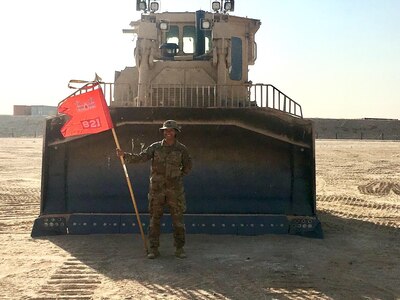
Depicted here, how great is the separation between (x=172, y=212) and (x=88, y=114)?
5.55ft

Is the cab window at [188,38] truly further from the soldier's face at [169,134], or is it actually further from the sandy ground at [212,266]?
the sandy ground at [212,266]

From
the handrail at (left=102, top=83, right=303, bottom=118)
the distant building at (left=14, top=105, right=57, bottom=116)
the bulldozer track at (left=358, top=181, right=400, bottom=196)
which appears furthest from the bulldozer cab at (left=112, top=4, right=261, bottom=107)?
the distant building at (left=14, top=105, right=57, bottom=116)

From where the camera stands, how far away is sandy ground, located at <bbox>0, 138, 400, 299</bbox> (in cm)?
417

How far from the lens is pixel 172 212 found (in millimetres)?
5344

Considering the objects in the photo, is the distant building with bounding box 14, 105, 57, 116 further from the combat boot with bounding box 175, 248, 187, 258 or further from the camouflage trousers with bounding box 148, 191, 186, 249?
the combat boot with bounding box 175, 248, 187, 258

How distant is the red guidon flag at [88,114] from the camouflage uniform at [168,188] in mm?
638

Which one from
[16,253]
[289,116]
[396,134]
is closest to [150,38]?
[289,116]

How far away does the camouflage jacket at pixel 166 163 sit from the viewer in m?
5.33

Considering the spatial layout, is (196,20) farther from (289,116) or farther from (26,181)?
(26,181)

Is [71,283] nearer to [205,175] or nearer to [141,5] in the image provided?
[205,175]

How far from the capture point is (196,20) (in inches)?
337

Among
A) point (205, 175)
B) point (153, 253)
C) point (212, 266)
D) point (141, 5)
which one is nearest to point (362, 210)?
point (205, 175)

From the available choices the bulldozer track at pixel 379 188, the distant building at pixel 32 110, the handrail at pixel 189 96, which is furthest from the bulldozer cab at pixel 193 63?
the distant building at pixel 32 110

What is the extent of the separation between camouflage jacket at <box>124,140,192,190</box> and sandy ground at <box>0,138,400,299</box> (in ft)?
2.93
